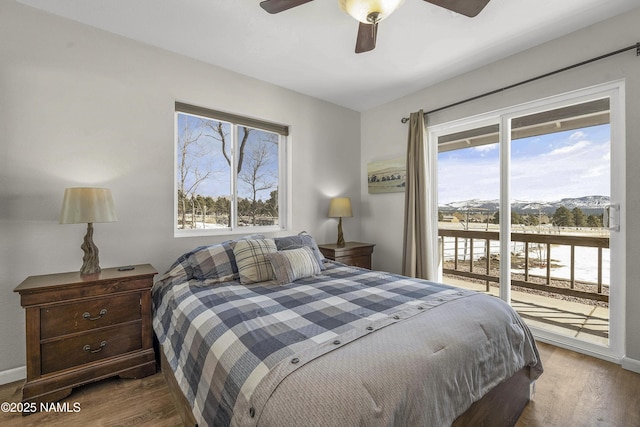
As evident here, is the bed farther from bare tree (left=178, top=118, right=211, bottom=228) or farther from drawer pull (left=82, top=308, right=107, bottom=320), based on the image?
bare tree (left=178, top=118, right=211, bottom=228)

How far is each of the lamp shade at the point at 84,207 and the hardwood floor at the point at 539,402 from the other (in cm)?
114

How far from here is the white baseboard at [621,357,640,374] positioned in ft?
6.92

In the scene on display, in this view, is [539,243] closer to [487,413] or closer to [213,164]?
[487,413]

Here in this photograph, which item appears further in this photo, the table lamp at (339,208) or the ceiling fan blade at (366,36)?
the table lamp at (339,208)

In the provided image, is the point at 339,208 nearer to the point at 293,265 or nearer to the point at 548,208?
the point at 293,265

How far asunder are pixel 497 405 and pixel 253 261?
1777mm

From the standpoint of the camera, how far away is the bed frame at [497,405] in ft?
4.36

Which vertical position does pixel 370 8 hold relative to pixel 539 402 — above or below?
above

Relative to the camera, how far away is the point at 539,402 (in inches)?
70.9

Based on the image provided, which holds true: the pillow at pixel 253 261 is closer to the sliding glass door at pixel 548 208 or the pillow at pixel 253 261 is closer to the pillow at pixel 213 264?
the pillow at pixel 213 264

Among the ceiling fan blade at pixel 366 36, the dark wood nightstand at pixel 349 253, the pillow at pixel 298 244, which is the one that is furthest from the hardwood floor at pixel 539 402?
the ceiling fan blade at pixel 366 36

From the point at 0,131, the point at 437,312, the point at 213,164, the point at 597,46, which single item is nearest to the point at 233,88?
the point at 213,164

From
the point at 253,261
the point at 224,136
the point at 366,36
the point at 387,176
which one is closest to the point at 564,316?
the point at 387,176

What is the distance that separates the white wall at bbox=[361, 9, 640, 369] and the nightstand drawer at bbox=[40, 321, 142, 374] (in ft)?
9.71
